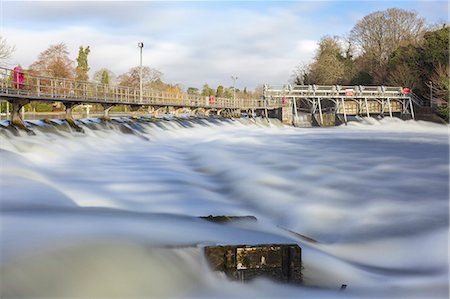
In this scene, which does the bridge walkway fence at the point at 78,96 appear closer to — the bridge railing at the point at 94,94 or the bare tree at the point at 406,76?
the bridge railing at the point at 94,94

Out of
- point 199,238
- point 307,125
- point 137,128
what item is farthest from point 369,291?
point 307,125

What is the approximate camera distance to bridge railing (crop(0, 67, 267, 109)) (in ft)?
58.3

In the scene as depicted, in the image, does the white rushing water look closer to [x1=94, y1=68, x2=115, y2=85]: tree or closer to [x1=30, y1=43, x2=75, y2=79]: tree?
[x1=30, y1=43, x2=75, y2=79]: tree

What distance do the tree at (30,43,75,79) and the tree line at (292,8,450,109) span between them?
117ft

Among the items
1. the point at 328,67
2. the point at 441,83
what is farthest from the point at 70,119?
the point at 328,67

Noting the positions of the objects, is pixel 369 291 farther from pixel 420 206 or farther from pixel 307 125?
pixel 307 125

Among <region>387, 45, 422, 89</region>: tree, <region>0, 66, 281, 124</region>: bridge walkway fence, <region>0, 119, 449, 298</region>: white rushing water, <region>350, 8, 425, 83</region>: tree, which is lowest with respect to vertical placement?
<region>0, 119, 449, 298</region>: white rushing water

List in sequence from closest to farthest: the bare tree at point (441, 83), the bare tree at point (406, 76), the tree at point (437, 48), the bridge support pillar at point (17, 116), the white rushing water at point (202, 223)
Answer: the white rushing water at point (202, 223), the bridge support pillar at point (17, 116), the bare tree at point (441, 83), the tree at point (437, 48), the bare tree at point (406, 76)

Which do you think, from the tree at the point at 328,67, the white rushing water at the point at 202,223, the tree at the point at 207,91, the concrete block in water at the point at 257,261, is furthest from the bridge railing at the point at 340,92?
the tree at the point at 207,91

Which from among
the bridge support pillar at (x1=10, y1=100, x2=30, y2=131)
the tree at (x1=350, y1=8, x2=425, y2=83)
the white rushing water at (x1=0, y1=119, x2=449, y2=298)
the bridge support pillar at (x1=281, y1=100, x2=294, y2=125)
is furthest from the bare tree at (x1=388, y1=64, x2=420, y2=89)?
the bridge support pillar at (x1=10, y1=100, x2=30, y2=131)

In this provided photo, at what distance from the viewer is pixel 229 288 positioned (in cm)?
441

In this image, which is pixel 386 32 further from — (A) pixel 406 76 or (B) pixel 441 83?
(B) pixel 441 83

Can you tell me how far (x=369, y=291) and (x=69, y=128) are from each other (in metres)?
16.3

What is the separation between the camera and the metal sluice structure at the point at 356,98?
4506 cm
